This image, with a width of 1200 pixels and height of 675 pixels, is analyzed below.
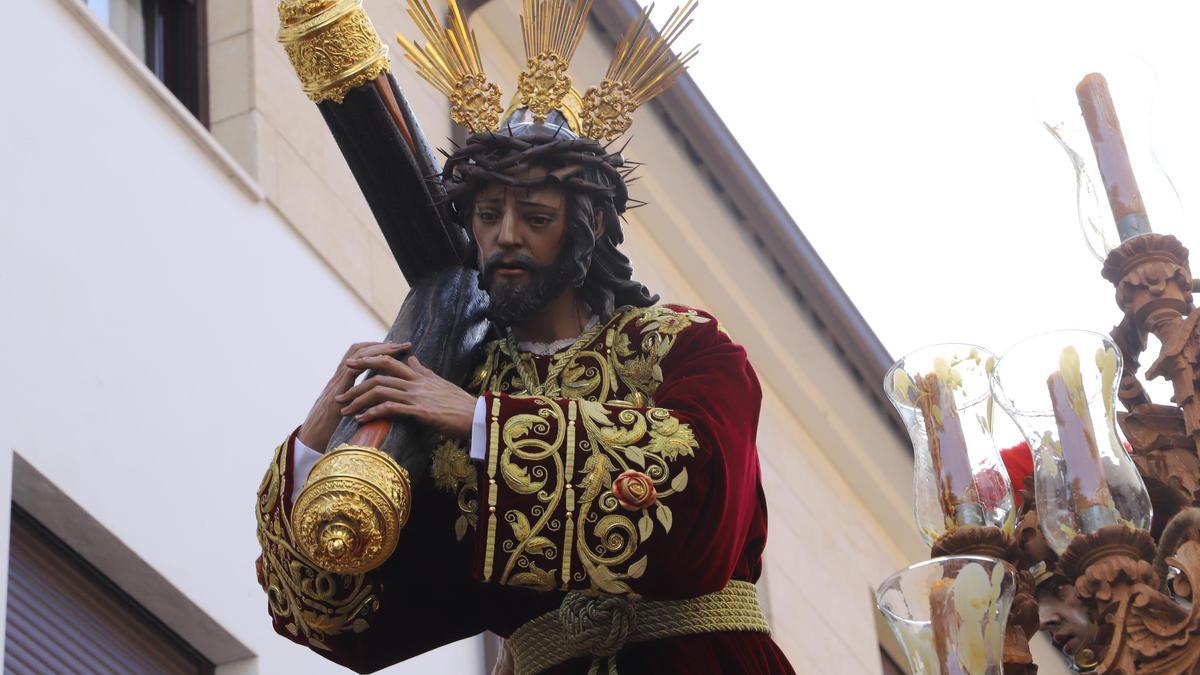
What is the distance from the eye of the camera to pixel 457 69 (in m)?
5.57

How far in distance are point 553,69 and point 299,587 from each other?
1.24 metres

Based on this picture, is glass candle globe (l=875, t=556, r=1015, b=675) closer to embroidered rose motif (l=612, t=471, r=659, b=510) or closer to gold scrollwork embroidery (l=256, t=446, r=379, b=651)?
embroidered rose motif (l=612, t=471, r=659, b=510)

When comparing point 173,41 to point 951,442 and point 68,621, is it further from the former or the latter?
point 951,442

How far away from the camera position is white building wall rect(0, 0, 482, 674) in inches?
279

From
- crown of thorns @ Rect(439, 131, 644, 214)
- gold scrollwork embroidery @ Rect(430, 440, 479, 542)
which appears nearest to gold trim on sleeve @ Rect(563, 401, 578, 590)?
gold scrollwork embroidery @ Rect(430, 440, 479, 542)

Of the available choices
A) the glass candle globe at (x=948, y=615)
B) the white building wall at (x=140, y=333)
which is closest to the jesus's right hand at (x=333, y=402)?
the glass candle globe at (x=948, y=615)

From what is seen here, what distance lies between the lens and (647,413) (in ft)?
16.5

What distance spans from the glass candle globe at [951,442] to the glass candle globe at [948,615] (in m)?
0.45

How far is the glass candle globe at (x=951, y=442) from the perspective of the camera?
578 cm

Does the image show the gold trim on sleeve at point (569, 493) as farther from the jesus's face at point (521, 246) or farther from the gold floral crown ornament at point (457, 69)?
the gold floral crown ornament at point (457, 69)

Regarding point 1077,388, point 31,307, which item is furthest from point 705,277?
point 1077,388

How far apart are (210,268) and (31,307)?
1124mm

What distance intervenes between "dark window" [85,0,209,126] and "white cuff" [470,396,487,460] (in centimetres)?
420

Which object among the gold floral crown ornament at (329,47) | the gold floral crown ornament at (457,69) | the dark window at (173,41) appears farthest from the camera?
the dark window at (173,41)
